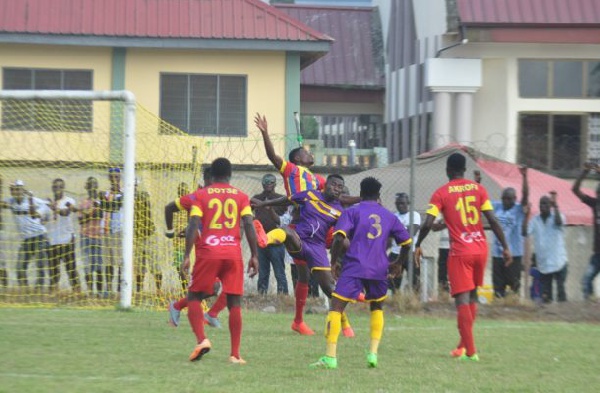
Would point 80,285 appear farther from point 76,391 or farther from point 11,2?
point 11,2

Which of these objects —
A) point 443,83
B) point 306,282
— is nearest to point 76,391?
point 306,282

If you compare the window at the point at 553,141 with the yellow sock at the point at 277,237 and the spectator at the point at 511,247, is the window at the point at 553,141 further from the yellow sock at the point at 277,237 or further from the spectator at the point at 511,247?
the yellow sock at the point at 277,237

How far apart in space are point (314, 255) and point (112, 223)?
4739mm

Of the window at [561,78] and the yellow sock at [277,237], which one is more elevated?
the window at [561,78]

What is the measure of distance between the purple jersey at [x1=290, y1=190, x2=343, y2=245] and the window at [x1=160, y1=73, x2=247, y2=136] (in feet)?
42.4

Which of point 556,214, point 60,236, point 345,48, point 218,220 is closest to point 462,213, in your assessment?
point 218,220

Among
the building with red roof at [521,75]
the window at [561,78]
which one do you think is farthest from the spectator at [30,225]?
the window at [561,78]

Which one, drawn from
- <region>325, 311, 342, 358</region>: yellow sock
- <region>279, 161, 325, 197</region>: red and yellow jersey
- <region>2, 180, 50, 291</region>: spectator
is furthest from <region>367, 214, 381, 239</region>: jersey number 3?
<region>2, 180, 50, 291</region>: spectator

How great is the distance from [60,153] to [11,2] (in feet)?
17.6

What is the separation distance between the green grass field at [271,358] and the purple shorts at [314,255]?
0.83 m

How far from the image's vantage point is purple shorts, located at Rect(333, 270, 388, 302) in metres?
10.4

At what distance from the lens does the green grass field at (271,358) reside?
915cm

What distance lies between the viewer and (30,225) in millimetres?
17391

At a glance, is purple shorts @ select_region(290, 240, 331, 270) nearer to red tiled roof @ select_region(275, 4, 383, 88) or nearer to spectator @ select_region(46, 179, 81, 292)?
spectator @ select_region(46, 179, 81, 292)
